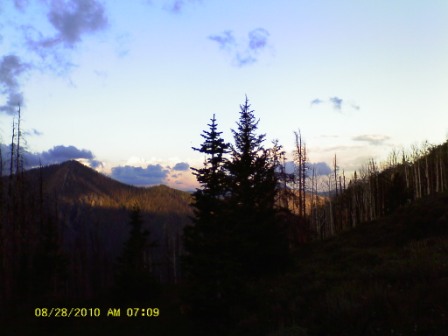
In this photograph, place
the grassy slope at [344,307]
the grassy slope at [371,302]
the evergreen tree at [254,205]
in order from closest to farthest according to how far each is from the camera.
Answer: the grassy slope at [371,302] < the grassy slope at [344,307] < the evergreen tree at [254,205]

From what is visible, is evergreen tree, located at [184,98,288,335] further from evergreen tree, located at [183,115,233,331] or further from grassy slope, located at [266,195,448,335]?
grassy slope, located at [266,195,448,335]

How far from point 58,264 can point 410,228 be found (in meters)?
32.5

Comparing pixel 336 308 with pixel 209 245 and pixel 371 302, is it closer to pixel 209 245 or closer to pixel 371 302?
pixel 371 302

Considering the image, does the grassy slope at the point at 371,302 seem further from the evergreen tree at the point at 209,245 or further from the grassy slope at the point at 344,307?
the evergreen tree at the point at 209,245

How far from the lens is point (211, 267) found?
14.8 m

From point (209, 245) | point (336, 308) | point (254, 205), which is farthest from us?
point (254, 205)

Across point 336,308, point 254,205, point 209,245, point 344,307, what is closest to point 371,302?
point 344,307

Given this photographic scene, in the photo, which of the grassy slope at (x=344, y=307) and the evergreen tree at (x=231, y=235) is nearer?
the grassy slope at (x=344, y=307)

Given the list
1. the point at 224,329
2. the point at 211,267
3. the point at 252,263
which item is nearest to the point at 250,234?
the point at 252,263

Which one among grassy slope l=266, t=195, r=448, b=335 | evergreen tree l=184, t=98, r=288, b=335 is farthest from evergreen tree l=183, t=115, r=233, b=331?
grassy slope l=266, t=195, r=448, b=335

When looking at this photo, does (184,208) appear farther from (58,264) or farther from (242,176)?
(242,176)

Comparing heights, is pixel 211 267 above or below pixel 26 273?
above

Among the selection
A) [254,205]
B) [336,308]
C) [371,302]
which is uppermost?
[254,205]

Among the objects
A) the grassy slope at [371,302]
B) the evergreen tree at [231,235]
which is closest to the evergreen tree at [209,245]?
the evergreen tree at [231,235]
